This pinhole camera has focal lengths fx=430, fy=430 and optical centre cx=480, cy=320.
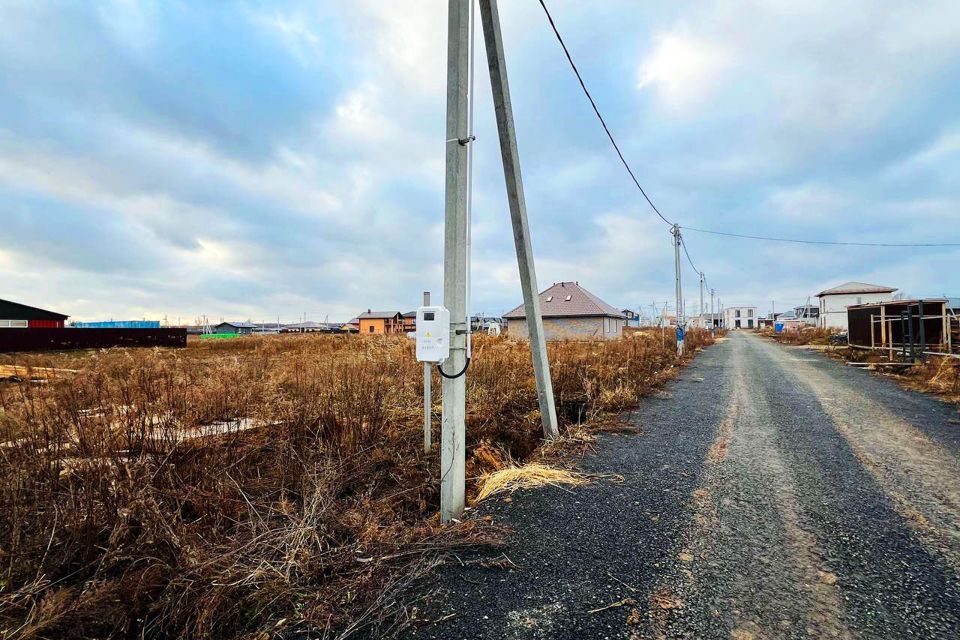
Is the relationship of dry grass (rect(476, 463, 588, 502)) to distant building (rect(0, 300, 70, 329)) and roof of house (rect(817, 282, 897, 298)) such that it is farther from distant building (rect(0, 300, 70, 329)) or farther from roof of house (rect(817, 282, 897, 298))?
roof of house (rect(817, 282, 897, 298))

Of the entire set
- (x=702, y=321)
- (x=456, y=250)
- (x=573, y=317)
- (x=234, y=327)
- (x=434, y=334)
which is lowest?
(x=434, y=334)

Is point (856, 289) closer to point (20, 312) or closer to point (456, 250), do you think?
point (456, 250)

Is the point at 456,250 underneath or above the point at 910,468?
above

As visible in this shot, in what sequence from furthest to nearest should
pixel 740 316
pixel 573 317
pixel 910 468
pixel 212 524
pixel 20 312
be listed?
pixel 740 316, pixel 573 317, pixel 20 312, pixel 910 468, pixel 212 524

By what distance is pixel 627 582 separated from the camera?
217 centimetres

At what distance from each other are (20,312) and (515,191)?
40987mm

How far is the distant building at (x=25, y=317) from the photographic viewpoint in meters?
28.7

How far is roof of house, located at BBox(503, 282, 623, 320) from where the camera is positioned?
32.4m

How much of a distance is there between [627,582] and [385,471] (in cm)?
252

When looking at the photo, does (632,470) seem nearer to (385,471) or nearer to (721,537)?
(721,537)

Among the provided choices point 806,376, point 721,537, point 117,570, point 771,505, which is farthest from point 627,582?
point 806,376

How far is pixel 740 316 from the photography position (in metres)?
118

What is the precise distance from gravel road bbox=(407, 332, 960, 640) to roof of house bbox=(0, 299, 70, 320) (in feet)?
135

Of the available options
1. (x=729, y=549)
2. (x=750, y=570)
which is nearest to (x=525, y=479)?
(x=729, y=549)
